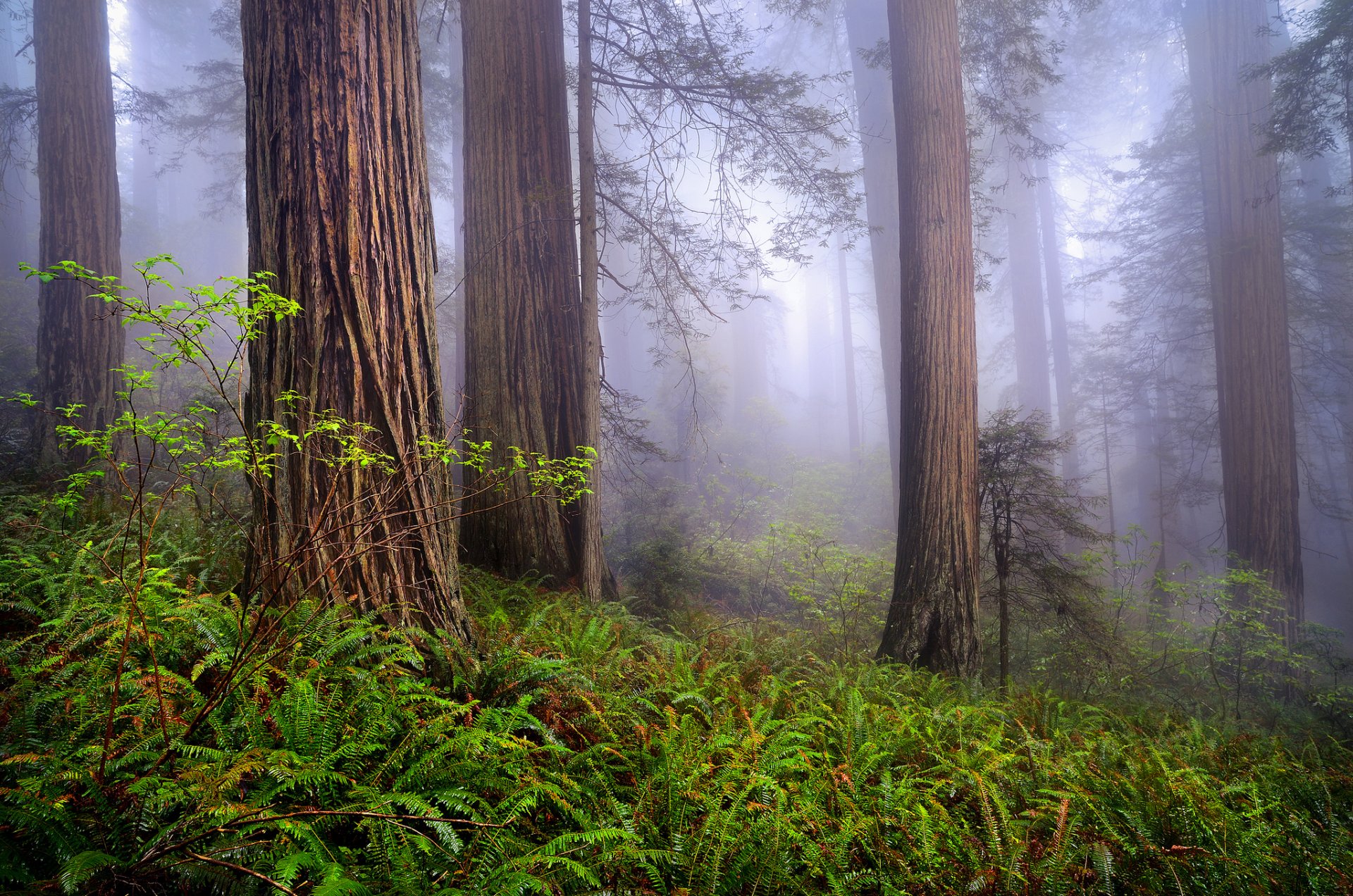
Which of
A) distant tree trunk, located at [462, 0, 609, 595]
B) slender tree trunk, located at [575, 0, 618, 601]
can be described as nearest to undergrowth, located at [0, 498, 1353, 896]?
slender tree trunk, located at [575, 0, 618, 601]

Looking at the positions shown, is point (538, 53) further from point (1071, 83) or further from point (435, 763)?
point (1071, 83)

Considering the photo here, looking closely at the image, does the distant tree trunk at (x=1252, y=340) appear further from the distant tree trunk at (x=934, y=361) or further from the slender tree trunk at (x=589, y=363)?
the slender tree trunk at (x=589, y=363)

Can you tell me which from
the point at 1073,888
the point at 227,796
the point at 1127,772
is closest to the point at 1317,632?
the point at 1127,772

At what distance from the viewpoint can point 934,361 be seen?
5.11 meters

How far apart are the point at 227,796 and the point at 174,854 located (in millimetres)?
202

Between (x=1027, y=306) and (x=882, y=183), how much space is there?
10.1m

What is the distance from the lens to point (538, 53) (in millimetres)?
5160

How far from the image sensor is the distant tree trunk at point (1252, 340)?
7676mm

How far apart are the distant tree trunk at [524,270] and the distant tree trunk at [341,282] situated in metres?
2.04

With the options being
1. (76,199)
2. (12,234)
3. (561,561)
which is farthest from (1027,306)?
(12,234)

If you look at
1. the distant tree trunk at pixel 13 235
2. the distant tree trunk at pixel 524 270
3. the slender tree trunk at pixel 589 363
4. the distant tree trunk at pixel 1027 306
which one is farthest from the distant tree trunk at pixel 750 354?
the distant tree trunk at pixel 13 235

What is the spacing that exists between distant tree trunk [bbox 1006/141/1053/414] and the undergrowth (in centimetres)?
1758

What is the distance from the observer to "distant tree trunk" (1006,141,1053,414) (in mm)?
18328

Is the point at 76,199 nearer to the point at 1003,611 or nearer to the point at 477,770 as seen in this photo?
the point at 477,770
